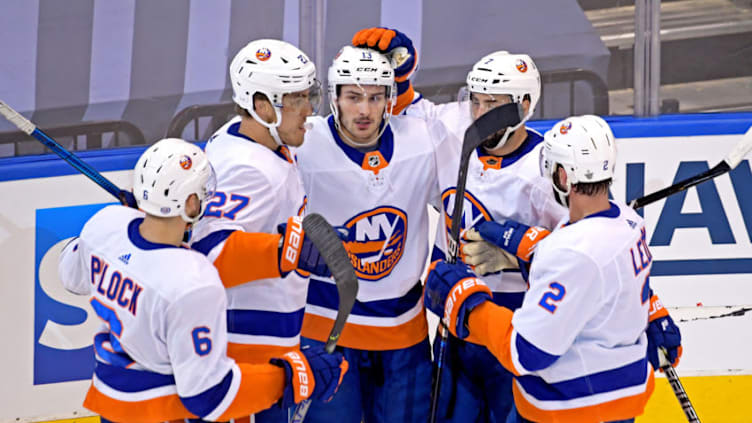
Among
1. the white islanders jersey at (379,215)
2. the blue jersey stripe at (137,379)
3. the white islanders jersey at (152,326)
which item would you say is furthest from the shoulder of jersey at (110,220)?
the white islanders jersey at (379,215)

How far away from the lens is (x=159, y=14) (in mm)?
3279

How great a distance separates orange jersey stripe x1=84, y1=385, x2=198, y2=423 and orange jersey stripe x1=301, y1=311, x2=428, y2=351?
758 mm

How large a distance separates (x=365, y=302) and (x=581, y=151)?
34.3 inches

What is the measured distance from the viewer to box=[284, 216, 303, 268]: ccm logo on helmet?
2088mm

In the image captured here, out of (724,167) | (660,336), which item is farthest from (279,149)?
(724,167)

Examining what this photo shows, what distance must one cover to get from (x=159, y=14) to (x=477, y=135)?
5.03 ft

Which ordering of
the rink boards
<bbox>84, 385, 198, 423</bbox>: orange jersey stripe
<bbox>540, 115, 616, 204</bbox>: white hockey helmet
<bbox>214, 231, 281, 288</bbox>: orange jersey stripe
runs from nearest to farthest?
<bbox>84, 385, 198, 423</bbox>: orange jersey stripe < <bbox>540, 115, 616, 204</bbox>: white hockey helmet < <bbox>214, 231, 281, 288</bbox>: orange jersey stripe < the rink boards

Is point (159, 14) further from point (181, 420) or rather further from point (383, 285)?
point (181, 420)

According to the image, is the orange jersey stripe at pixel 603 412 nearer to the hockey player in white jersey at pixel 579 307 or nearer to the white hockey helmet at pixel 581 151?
the hockey player in white jersey at pixel 579 307

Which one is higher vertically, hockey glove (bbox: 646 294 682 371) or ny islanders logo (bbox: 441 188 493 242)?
ny islanders logo (bbox: 441 188 493 242)

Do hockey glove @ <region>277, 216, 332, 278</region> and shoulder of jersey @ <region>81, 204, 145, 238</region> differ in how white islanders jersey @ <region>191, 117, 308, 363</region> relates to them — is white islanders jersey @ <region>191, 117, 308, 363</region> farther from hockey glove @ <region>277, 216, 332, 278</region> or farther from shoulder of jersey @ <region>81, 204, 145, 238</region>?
shoulder of jersey @ <region>81, 204, 145, 238</region>

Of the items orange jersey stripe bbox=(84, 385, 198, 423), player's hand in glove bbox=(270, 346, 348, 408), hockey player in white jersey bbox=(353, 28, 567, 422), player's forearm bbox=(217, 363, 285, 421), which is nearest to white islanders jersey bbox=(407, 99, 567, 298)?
hockey player in white jersey bbox=(353, 28, 567, 422)

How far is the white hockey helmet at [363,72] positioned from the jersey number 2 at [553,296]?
0.80 m

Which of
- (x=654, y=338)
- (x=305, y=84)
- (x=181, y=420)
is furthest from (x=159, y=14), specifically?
(x=654, y=338)
